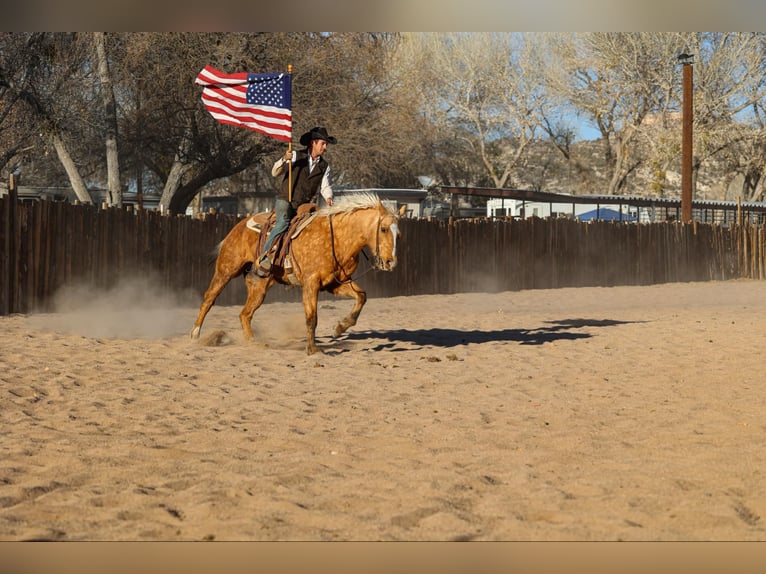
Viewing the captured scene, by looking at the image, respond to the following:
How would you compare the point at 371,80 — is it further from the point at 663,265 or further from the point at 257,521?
the point at 257,521

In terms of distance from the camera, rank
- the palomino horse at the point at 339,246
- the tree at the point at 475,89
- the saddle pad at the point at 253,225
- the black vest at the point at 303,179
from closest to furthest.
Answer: the palomino horse at the point at 339,246 → the black vest at the point at 303,179 → the saddle pad at the point at 253,225 → the tree at the point at 475,89

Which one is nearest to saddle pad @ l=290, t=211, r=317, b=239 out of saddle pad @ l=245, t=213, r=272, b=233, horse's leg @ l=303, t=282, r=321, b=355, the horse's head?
horse's leg @ l=303, t=282, r=321, b=355

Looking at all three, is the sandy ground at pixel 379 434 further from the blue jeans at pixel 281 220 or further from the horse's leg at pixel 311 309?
the blue jeans at pixel 281 220

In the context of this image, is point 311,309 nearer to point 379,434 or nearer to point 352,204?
point 352,204

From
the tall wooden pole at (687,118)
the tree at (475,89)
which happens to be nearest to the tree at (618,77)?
the tree at (475,89)

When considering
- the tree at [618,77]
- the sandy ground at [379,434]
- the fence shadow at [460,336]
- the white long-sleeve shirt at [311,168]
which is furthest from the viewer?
the tree at [618,77]

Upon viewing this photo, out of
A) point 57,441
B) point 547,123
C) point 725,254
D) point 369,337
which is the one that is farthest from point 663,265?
point 547,123

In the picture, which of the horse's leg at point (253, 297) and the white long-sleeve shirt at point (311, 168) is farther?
the horse's leg at point (253, 297)

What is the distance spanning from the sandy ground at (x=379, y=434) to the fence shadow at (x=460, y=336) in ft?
0.31

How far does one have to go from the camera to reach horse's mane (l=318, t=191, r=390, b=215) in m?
12.0

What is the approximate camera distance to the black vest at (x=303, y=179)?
1223cm

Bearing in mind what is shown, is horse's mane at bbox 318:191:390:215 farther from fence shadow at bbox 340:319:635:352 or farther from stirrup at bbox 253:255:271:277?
fence shadow at bbox 340:319:635:352

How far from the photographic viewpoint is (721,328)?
1541 centimetres

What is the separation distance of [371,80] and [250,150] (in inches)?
261
